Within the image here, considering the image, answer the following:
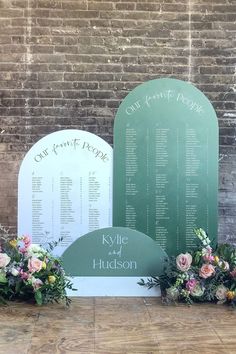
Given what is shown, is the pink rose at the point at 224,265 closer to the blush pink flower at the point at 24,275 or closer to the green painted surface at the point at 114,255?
the green painted surface at the point at 114,255

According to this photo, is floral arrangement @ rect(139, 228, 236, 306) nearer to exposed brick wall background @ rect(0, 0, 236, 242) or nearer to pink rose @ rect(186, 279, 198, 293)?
pink rose @ rect(186, 279, 198, 293)

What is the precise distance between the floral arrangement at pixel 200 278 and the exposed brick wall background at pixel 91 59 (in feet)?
3.04

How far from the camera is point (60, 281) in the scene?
4039mm

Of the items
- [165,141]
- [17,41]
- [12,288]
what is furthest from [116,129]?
[12,288]

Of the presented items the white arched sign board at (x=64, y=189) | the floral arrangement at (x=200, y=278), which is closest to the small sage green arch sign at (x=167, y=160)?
the white arched sign board at (x=64, y=189)

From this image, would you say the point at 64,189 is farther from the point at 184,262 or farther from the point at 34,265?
the point at 184,262

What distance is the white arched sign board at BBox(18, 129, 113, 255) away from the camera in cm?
469

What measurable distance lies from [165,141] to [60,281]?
1611 mm

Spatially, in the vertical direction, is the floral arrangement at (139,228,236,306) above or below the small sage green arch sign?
below

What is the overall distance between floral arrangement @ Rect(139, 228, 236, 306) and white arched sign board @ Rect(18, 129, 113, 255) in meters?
0.85

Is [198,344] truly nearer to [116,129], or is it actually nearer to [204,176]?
[204,176]

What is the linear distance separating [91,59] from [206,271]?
2.27 metres

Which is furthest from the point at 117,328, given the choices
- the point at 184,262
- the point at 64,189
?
the point at 64,189

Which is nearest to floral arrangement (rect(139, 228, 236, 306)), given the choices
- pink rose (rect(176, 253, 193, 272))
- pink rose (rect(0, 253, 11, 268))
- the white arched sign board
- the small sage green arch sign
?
pink rose (rect(176, 253, 193, 272))
